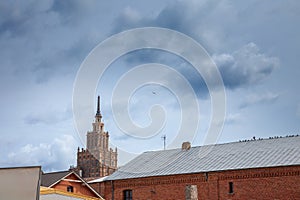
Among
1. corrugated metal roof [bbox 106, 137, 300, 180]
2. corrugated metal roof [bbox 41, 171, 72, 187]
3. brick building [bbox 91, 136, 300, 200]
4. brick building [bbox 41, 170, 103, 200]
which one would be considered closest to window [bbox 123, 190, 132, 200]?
brick building [bbox 91, 136, 300, 200]

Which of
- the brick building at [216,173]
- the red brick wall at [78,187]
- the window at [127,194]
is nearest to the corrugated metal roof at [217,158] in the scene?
the brick building at [216,173]

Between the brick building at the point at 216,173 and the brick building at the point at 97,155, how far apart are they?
32.9m

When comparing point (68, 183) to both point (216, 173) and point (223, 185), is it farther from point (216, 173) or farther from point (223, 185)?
point (223, 185)

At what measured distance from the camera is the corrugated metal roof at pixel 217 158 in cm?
3259

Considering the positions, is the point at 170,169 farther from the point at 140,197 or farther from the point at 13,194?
the point at 13,194

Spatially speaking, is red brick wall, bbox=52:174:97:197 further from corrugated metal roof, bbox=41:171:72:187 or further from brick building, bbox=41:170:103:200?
corrugated metal roof, bbox=41:171:72:187

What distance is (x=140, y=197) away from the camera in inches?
1444

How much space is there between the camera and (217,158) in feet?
117

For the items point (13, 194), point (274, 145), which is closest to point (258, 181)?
point (274, 145)

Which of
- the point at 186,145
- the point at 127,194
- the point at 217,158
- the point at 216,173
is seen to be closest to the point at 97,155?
the point at 186,145

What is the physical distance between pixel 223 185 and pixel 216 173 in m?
0.96

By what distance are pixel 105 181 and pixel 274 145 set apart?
13.8 meters

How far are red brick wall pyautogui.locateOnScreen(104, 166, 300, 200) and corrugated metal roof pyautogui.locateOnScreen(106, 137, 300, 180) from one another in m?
0.41

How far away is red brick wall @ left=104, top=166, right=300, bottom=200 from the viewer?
1213 inches
